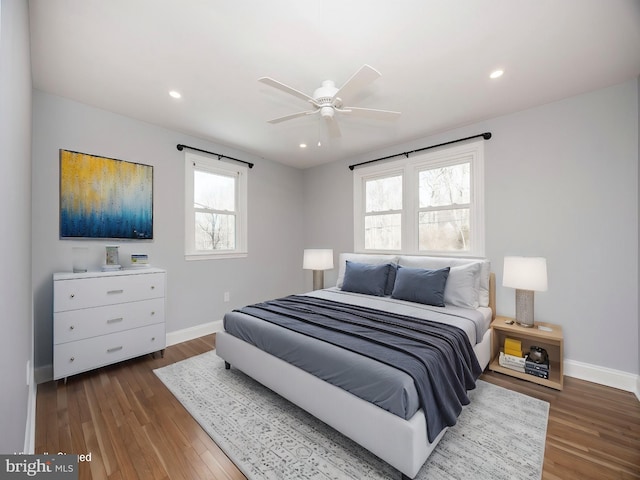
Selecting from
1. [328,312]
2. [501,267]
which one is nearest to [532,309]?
[501,267]

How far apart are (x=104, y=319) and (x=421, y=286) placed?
10.2ft

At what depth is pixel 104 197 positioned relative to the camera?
2.82m

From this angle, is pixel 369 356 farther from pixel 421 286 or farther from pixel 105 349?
pixel 105 349

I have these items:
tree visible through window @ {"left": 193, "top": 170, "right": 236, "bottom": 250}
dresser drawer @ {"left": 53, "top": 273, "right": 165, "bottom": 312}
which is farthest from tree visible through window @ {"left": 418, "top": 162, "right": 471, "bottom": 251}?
dresser drawer @ {"left": 53, "top": 273, "right": 165, "bottom": 312}

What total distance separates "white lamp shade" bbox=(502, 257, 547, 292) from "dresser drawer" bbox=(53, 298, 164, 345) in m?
3.56

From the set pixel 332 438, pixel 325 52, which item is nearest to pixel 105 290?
pixel 332 438

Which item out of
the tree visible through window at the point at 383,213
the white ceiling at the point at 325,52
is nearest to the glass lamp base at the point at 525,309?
the tree visible through window at the point at 383,213

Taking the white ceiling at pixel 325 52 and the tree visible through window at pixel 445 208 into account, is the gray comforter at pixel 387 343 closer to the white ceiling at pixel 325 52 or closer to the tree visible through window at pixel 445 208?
the tree visible through window at pixel 445 208

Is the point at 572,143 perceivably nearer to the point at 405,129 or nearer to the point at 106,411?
the point at 405,129

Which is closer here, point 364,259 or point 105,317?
point 105,317

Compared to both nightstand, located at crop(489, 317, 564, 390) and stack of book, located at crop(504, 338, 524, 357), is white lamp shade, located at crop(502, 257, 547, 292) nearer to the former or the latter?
nightstand, located at crop(489, 317, 564, 390)

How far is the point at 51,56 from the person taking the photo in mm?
2031

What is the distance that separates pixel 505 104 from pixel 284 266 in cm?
373

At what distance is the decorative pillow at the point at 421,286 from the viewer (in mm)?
2773
